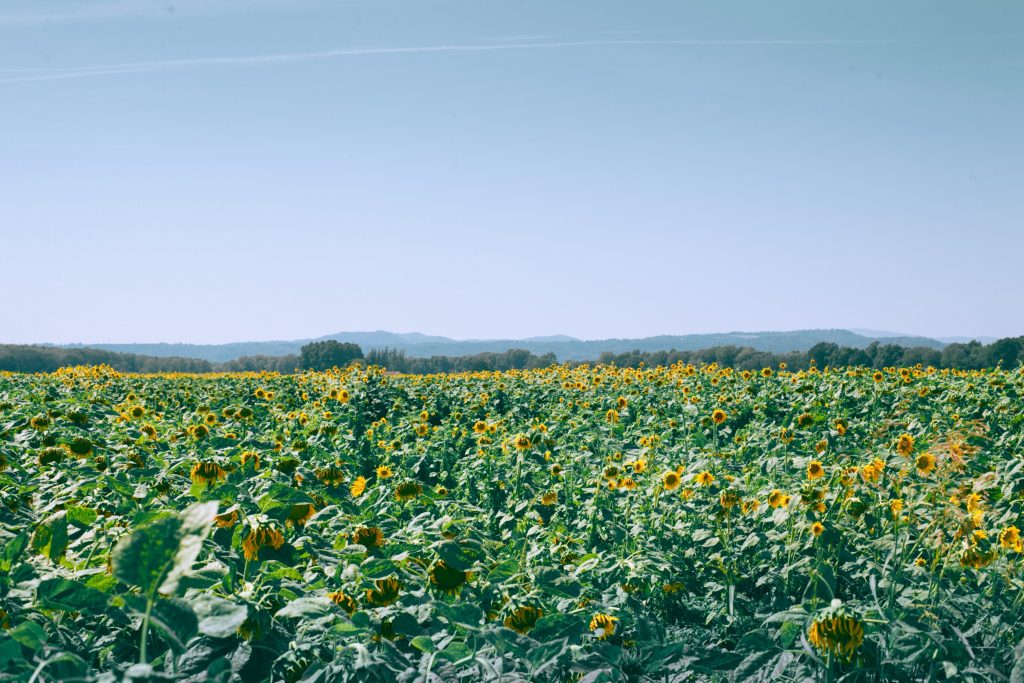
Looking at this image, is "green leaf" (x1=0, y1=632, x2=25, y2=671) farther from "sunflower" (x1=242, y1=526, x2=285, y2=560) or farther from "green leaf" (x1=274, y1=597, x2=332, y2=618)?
Result: "sunflower" (x1=242, y1=526, x2=285, y2=560)

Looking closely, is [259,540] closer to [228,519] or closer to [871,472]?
[228,519]

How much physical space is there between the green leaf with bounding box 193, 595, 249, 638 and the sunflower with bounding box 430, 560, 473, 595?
2.99 feet

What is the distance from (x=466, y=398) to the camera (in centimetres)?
1299

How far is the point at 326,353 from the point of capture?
144ft

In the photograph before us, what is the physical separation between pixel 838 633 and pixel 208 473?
94.6 inches

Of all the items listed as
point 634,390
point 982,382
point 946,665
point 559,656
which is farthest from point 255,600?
point 982,382

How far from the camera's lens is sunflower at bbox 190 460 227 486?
3.01 meters

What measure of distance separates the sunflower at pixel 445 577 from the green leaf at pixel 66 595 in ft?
2.99

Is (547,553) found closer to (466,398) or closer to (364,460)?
(364,460)

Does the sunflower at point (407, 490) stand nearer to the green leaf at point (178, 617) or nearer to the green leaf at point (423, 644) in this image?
the green leaf at point (423, 644)

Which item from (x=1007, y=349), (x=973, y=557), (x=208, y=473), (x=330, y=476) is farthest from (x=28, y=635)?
(x=1007, y=349)

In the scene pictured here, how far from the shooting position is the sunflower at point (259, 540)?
2.04 metres

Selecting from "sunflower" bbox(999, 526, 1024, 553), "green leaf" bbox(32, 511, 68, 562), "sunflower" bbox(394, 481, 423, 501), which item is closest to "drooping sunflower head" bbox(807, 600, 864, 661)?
"sunflower" bbox(394, 481, 423, 501)

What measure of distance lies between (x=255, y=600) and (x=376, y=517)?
1.66m
